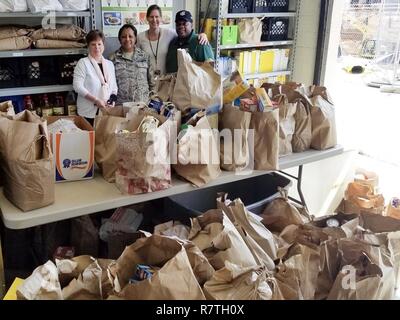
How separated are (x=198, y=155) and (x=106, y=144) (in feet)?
1.36

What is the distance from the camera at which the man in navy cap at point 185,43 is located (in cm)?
344

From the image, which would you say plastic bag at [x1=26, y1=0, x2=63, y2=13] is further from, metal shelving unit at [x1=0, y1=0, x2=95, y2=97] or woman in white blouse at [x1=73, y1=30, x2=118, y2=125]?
woman in white blouse at [x1=73, y1=30, x2=118, y2=125]

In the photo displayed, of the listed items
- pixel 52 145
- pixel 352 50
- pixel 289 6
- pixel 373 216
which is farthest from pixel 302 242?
pixel 352 50

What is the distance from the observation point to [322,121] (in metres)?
2.30

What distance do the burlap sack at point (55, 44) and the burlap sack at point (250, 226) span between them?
7.32 ft

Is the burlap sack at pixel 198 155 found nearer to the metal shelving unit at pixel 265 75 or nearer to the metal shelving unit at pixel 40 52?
Result: the metal shelving unit at pixel 40 52

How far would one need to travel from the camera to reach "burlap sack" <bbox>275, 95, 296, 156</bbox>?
2.15 metres

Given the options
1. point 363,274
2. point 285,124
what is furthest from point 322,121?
point 363,274

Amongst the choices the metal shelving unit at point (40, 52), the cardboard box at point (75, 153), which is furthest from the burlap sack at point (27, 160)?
the metal shelving unit at point (40, 52)

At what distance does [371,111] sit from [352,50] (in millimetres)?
1094

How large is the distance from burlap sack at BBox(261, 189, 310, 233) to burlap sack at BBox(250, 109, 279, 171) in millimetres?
213

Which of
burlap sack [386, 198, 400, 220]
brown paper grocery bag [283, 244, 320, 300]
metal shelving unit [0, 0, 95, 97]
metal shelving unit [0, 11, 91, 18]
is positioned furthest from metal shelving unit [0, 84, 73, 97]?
burlap sack [386, 198, 400, 220]
